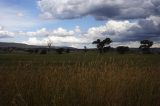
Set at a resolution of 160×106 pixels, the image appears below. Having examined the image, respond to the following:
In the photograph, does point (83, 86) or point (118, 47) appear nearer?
point (83, 86)

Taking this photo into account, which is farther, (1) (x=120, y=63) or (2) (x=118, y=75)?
(1) (x=120, y=63)

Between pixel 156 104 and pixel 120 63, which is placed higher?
pixel 120 63

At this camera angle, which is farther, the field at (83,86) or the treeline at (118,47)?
the treeline at (118,47)

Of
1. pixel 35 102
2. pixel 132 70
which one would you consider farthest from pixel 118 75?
pixel 35 102

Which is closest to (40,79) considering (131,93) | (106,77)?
(106,77)

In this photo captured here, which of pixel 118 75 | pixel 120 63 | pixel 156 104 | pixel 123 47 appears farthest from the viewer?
pixel 123 47

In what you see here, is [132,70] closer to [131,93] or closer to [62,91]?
[131,93]

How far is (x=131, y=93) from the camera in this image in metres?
6.91

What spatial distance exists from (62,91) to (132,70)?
117 inches

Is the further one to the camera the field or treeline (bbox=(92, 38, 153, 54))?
treeline (bbox=(92, 38, 153, 54))

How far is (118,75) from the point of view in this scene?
8.05 meters

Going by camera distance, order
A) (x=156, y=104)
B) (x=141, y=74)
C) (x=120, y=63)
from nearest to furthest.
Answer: (x=156, y=104) → (x=141, y=74) → (x=120, y=63)

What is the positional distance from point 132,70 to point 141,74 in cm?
47

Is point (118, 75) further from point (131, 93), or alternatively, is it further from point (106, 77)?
point (131, 93)
